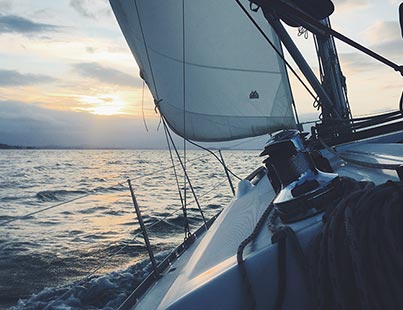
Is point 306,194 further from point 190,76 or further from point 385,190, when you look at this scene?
point 190,76

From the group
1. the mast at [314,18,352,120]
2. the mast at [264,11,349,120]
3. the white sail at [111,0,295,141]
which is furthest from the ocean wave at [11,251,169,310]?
the mast at [314,18,352,120]

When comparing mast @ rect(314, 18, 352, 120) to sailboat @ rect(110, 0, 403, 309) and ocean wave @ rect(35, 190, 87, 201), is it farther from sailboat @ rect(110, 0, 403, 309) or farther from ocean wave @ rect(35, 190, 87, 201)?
ocean wave @ rect(35, 190, 87, 201)

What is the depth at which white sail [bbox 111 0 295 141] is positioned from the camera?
347 centimetres

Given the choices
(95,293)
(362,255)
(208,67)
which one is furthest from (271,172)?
(95,293)

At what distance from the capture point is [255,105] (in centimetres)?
389

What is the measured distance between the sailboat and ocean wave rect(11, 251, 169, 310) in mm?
1046

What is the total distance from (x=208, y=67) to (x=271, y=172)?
2.36 metres

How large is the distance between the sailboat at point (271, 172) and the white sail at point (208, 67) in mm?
11

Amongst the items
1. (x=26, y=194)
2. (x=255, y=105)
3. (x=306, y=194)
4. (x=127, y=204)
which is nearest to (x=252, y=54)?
(x=255, y=105)

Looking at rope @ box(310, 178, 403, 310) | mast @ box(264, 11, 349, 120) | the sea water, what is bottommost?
the sea water

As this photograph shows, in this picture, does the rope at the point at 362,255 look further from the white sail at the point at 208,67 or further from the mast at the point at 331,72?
the mast at the point at 331,72

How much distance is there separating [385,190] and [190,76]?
2.87m

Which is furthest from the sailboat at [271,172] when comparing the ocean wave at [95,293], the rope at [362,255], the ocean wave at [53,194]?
the ocean wave at [53,194]

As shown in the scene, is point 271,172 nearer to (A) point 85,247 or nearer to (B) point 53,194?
(A) point 85,247
